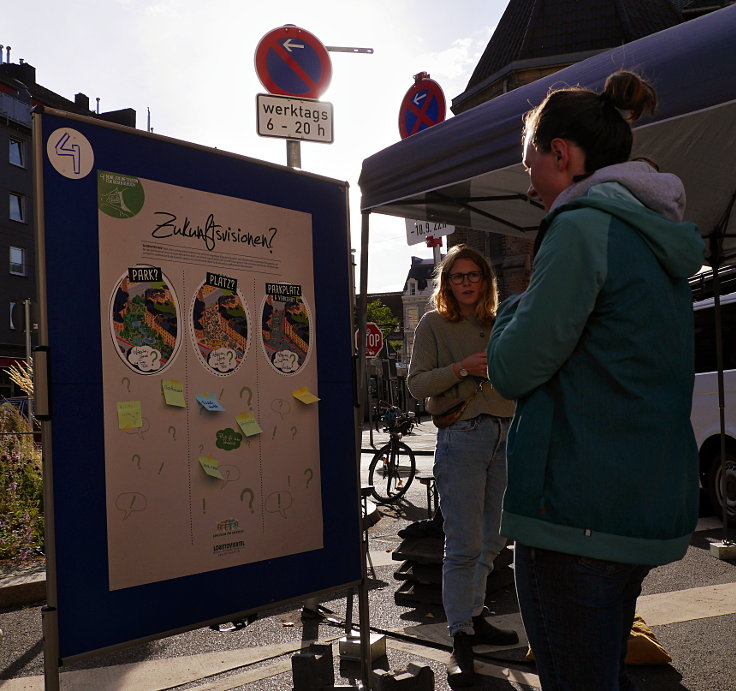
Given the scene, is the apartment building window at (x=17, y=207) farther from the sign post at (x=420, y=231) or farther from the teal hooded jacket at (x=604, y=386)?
the teal hooded jacket at (x=604, y=386)

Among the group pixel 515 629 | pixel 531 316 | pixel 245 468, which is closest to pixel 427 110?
pixel 515 629

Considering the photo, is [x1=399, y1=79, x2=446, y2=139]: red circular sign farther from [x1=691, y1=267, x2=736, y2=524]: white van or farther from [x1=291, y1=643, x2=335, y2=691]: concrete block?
[x1=291, y1=643, x2=335, y2=691]: concrete block

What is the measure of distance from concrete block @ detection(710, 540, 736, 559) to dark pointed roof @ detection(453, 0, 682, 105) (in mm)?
21420

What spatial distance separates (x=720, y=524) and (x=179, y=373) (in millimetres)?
6622

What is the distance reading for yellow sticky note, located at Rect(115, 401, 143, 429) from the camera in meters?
2.60

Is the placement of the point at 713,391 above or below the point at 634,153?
below

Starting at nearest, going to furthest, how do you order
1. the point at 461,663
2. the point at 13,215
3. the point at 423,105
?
the point at 461,663
the point at 423,105
the point at 13,215

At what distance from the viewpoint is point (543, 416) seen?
5.24 feet

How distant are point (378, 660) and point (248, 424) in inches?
63.2

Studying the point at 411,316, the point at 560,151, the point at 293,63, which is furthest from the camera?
the point at 411,316

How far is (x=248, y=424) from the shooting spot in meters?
2.95

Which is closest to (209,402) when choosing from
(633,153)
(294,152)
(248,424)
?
(248,424)

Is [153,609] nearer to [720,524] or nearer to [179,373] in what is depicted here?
[179,373]

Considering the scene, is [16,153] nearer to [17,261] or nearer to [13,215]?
[13,215]
